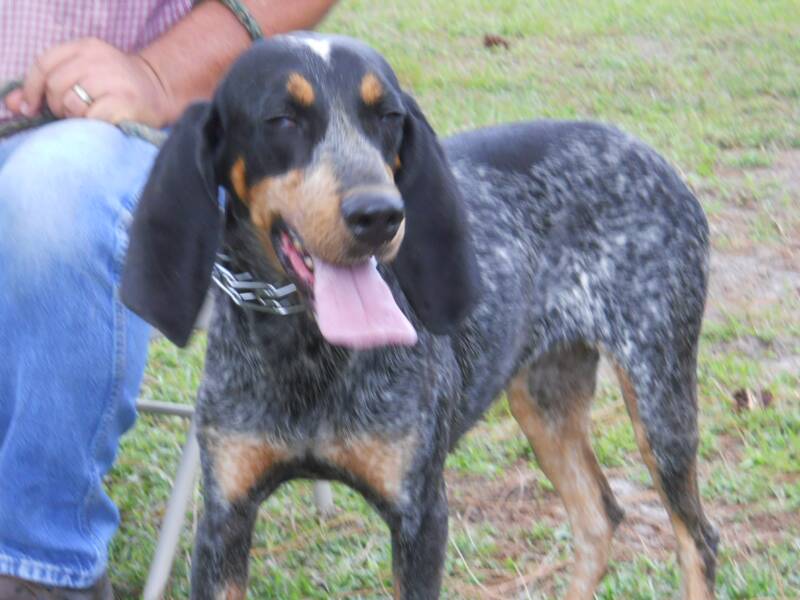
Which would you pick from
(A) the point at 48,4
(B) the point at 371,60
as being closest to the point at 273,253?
(B) the point at 371,60

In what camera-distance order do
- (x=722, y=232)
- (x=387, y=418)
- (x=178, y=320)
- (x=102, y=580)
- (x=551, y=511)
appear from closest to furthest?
(x=178, y=320) → (x=387, y=418) → (x=102, y=580) → (x=551, y=511) → (x=722, y=232)

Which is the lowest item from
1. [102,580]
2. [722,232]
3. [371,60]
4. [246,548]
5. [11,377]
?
[722,232]

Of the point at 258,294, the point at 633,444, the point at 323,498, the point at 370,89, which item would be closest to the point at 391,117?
the point at 370,89

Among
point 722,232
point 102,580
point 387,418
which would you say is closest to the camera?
point 387,418

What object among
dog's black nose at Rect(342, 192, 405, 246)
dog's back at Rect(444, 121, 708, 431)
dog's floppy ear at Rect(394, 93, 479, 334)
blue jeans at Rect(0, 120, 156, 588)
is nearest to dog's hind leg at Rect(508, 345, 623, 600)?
dog's back at Rect(444, 121, 708, 431)

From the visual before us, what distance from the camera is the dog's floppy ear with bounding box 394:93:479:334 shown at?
10.1ft

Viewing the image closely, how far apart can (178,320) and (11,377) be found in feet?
1.91

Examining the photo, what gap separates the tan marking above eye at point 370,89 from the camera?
2.93 metres

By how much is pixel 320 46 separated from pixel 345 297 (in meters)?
0.51

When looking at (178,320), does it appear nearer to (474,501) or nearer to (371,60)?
(371,60)

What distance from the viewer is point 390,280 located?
327cm

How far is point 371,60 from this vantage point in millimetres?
3000

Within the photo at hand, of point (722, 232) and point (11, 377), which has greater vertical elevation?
point (11, 377)

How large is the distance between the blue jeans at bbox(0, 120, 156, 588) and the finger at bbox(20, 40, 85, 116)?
0.11 meters
